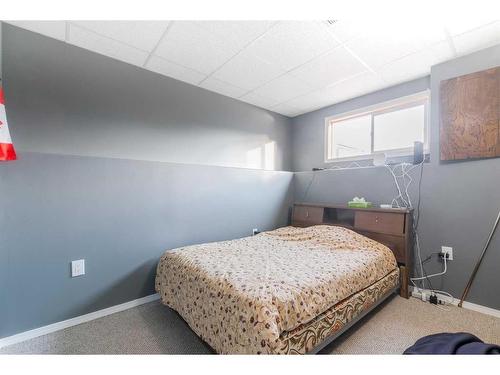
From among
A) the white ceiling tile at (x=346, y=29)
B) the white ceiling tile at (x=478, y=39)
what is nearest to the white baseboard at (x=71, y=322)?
the white ceiling tile at (x=346, y=29)

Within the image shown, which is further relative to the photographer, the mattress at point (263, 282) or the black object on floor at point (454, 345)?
the mattress at point (263, 282)

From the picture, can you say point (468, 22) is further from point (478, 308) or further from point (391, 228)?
point (478, 308)

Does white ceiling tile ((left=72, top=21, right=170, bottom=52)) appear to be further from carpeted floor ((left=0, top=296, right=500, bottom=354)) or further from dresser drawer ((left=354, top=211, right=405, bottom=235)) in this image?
dresser drawer ((left=354, top=211, right=405, bottom=235))

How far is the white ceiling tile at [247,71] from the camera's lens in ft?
7.27

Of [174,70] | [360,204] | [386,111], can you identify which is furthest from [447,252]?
[174,70]

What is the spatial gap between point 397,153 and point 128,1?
290 centimetres

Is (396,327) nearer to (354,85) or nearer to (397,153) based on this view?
(397,153)

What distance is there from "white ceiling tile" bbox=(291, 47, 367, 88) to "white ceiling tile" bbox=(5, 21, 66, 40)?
2.03 metres

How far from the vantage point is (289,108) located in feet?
11.5

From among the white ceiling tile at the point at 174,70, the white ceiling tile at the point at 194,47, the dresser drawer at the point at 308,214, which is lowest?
the dresser drawer at the point at 308,214

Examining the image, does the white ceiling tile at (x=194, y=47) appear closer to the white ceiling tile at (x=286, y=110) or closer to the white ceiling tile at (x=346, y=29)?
the white ceiling tile at (x=346, y=29)

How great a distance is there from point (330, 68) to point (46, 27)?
248cm

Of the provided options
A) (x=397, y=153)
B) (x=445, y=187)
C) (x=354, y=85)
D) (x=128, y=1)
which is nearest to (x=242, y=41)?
(x=128, y=1)
